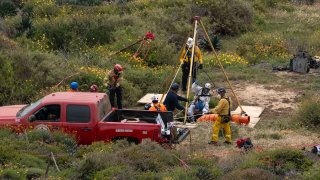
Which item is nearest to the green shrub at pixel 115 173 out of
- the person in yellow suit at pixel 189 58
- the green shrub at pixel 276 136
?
the green shrub at pixel 276 136

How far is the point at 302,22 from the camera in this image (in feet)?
124

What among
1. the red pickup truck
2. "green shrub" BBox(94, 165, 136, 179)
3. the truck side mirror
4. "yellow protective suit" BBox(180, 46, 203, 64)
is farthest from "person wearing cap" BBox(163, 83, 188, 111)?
"green shrub" BBox(94, 165, 136, 179)

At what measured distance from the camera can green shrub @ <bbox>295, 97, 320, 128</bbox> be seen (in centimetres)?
1862

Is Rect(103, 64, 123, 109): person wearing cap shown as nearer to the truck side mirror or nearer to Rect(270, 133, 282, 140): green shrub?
the truck side mirror

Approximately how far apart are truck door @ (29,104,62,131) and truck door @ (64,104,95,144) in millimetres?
223

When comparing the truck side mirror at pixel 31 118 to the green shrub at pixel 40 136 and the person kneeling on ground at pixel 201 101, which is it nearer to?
the green shrub at pixel 40 136

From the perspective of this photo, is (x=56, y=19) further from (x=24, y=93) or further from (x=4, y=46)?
(x=24, y=93)

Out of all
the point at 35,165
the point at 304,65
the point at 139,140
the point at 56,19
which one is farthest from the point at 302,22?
the point at 35,165

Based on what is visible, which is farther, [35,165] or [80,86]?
[80,86]

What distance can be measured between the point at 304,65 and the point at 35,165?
1540cm

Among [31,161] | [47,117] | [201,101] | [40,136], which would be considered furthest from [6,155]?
[201,101]

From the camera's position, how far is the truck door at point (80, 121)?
15227mm

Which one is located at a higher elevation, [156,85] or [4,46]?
[4,46]

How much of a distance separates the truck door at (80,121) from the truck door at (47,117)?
0.73 feet
